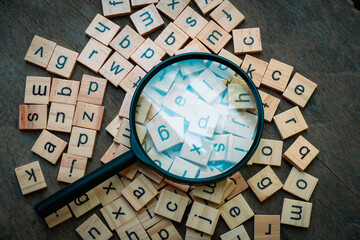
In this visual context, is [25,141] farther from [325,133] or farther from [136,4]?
[325,133]

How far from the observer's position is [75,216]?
5.35ft

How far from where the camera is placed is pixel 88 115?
1.69 meters

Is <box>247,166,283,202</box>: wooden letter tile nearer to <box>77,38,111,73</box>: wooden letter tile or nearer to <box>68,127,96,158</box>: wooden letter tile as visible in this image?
<box>68,127,96,158</box>: wooden letter tile

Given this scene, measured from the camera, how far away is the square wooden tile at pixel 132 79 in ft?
5.60

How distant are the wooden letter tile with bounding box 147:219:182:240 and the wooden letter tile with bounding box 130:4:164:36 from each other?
988 mm

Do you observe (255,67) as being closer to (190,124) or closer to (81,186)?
(190,124)

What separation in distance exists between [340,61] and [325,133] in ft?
1.33

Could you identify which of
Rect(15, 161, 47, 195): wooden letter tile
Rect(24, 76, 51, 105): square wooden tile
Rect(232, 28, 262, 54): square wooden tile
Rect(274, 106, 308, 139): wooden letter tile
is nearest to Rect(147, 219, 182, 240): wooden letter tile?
Rect(15, 161, 47, 195): wooden letter tile

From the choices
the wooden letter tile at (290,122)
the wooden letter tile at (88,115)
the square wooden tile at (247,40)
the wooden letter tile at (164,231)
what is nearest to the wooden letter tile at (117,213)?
the wooden letter tile at (164,231)

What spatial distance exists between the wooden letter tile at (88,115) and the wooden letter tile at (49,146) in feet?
0.41

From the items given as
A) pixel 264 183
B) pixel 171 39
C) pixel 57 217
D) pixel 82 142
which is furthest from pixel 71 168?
pixel 264 183

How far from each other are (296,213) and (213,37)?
3.27 feet

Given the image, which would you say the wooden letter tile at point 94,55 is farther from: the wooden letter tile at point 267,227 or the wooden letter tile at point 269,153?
the wooden letter tile at point 267,227

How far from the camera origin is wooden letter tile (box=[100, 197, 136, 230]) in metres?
1.61
